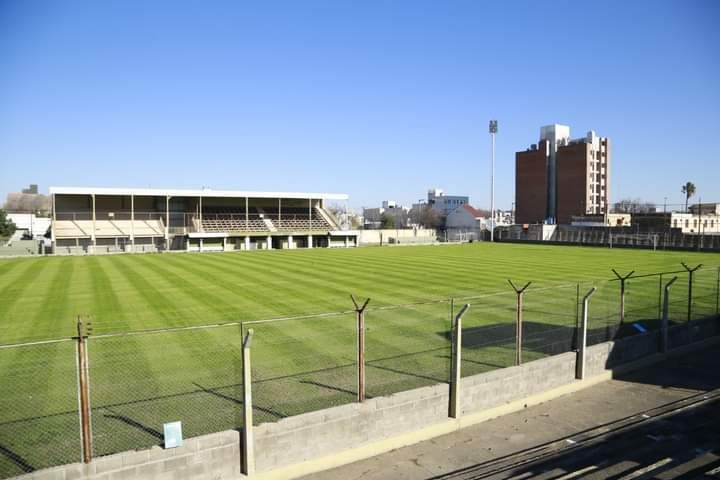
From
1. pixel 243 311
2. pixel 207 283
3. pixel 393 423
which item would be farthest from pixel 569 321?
pixel 207 283

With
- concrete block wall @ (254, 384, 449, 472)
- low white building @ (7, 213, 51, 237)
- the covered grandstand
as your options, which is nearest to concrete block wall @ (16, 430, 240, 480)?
concrete block wall @ (254, 384, 449, 472)

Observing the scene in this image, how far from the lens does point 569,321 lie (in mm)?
15508

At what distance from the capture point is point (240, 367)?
1177cm

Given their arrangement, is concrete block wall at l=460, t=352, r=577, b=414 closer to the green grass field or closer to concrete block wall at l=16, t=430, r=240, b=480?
the green grass field

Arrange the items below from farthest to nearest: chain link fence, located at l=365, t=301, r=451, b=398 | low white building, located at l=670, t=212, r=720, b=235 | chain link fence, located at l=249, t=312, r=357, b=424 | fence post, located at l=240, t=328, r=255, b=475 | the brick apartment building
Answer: the brick apartment building → low white building, located at l=670, t=212, r=720, b=235 → chain link fence, located at l=365, t=301, r=451, b=398 → chain link fence, located at l=249, t=312, r=357, b=424 → fence post, located at l=240, t=328, r=255, b=475

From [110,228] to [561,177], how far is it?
89.5 meters

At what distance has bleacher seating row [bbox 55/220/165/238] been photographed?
2356 inches

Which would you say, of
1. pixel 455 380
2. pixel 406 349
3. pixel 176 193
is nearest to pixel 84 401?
pixel 455 380

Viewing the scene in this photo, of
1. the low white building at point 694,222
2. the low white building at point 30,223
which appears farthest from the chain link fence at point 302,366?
the low white building at point 30,223

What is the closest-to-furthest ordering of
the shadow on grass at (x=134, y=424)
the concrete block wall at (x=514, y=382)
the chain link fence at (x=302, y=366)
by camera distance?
the shadow on grass at (x=134, y=424) < the chain link fence at (x=302, y=366) < the concrete block wall at (x=514, y=382)

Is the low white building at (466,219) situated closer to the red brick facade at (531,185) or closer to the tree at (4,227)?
the red brick facade at (531,185)

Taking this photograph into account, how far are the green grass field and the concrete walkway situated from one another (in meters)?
1.53

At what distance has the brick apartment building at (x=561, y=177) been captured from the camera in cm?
10438

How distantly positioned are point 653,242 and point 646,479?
65767mm
